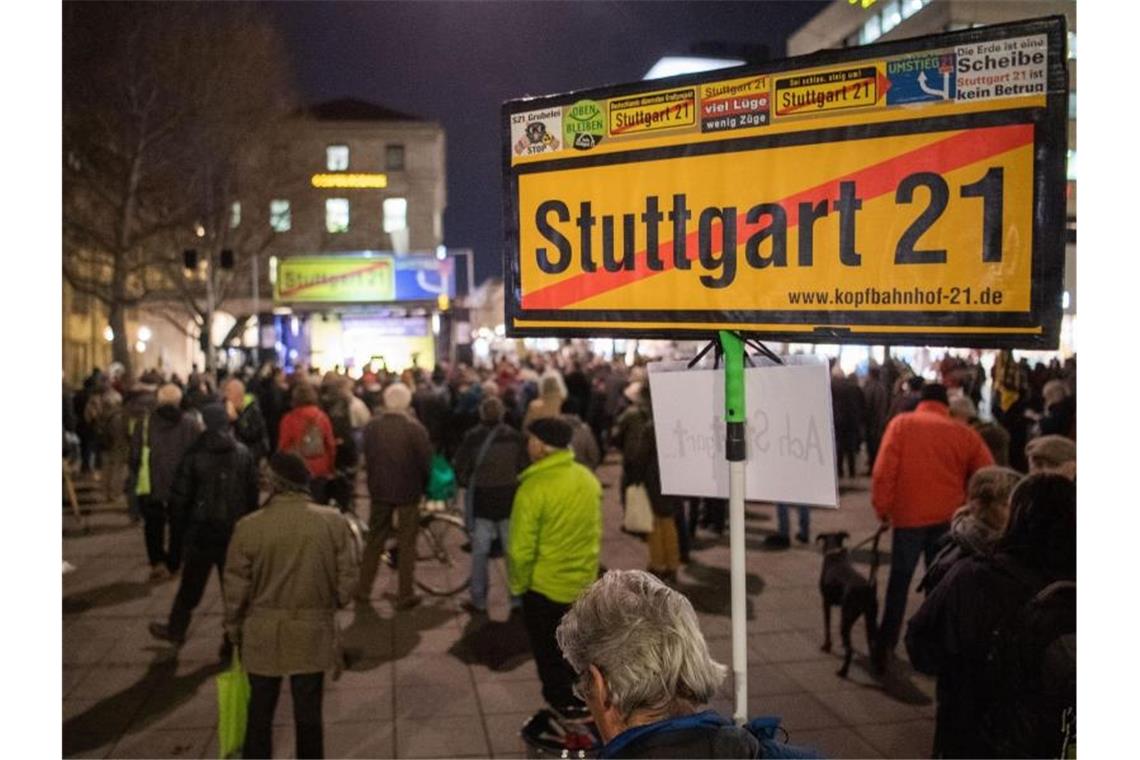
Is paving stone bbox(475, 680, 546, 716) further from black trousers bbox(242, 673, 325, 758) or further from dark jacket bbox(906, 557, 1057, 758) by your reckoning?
dark jacket bbox(906, 557, 1057, 758)

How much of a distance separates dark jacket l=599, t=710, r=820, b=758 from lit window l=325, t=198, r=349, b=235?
56.7m

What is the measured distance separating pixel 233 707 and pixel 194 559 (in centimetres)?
292

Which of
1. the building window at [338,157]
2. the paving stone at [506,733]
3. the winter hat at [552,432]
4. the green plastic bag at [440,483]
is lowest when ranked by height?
the paving stone at [506,733]

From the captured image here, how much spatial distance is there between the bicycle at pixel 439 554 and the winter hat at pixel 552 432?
150 inches

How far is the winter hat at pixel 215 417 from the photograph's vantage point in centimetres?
768

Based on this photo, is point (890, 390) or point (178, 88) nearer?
point (890, 390)

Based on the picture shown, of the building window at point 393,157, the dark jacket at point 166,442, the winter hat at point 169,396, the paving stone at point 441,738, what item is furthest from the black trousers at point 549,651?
the building window at point 393,157

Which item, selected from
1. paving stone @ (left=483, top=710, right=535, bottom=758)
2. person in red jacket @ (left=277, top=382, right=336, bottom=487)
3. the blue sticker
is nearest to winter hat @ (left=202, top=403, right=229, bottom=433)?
person in red jacket @ (left=277, top=382, right=336, bottom=487)

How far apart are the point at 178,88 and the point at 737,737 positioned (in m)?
29.6

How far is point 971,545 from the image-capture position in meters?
4.41

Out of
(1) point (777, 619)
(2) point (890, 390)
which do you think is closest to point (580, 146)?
(1) point (777, 619)

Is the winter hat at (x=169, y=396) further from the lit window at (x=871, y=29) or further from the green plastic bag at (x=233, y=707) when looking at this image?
the lit window at (x=871, y=29)

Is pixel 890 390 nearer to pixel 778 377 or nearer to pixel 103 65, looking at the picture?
pixel 778 377

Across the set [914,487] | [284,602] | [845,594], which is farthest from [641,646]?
[914,487]
